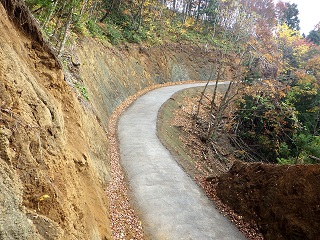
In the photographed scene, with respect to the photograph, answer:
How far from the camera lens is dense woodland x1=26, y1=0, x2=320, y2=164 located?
1442 cm

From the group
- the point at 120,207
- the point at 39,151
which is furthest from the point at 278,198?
the point at 39,151

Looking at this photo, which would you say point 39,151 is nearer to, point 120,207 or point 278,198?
point 120,207

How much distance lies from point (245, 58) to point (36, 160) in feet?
48.4

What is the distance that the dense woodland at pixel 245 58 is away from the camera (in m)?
14.4

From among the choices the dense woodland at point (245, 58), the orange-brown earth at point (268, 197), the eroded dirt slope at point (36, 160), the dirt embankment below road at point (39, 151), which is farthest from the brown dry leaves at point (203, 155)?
the eroded dirt slope at point (36, 160)

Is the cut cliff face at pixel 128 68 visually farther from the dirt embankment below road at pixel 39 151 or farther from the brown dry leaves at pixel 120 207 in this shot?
the dirt embankment below road at pixel 39 151

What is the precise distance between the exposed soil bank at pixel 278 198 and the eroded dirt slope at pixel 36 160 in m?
5.17

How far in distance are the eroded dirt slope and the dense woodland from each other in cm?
398

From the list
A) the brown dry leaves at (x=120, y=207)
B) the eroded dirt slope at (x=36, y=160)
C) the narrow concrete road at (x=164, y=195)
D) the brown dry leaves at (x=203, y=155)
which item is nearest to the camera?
the eroded dirt slope at (x=36, y=160)

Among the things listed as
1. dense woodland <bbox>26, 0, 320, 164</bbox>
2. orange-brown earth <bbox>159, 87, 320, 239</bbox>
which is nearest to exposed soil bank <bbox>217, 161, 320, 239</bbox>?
orange-brown earth <bbox>159, 87, 320, 239</bbox>

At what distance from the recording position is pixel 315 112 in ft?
68.1

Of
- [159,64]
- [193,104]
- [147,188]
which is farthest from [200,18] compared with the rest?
[147,188]

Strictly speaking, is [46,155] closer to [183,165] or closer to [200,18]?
[183,165]

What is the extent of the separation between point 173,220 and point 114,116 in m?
9.96
